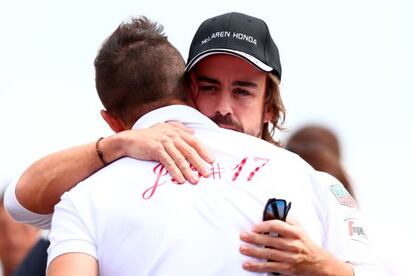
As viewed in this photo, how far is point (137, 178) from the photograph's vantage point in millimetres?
4262

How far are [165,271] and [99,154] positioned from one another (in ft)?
2.11

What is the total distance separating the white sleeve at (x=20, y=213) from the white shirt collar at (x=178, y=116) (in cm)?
60

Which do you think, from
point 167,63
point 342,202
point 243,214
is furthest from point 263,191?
point 167,63

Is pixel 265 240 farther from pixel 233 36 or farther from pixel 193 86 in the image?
pixel 233 36

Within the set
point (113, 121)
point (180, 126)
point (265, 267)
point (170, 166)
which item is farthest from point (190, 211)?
point (113, 121)

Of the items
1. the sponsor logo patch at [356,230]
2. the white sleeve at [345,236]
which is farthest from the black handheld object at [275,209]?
the sponsor logo patch at [356,230]

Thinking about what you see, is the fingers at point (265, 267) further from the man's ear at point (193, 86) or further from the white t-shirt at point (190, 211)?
the man's ear at point (193, 86)

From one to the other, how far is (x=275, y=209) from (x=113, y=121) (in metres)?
0.88

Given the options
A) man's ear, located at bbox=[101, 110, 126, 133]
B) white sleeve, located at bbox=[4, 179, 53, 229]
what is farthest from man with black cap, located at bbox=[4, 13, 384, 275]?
white sleeve, located at bbox=[4, 179, 53, 229]

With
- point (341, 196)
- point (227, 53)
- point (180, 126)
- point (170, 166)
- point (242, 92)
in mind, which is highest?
point (227, 53)

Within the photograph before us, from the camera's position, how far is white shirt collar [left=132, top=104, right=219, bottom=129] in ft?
14.6

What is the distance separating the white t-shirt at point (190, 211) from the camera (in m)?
4.13

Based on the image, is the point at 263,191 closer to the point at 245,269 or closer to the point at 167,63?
the point at 245,269

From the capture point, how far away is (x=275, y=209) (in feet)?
13.6
